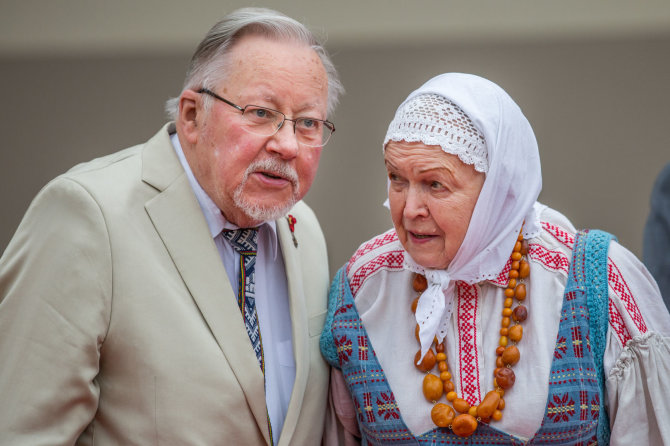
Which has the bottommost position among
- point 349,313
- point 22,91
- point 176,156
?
point 349,313

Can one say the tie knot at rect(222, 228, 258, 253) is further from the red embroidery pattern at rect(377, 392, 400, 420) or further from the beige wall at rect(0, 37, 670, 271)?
the beige wall at rect(0, 37, 670, 271)

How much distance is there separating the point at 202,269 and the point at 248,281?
0.20 meters

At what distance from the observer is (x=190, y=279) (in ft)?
7.53

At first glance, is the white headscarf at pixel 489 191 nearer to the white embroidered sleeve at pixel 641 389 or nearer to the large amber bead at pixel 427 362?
the large amber bead at pixel 427 362

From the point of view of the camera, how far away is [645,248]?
2643mm

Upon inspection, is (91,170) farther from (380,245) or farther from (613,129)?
(613,129)

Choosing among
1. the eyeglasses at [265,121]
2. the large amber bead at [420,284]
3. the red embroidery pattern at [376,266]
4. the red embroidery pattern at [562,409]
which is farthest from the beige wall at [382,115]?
the red embroidery pattern at [562,409]

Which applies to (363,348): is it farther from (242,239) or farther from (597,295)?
(597,295)

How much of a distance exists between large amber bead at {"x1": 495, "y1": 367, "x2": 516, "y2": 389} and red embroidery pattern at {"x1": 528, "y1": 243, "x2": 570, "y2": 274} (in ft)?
1.17

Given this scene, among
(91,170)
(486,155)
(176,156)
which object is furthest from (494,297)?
(91,170)

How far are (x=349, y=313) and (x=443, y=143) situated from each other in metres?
0.68

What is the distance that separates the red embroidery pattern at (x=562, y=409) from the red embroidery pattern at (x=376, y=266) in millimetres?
670

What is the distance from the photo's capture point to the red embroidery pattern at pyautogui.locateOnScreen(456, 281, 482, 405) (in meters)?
2.37

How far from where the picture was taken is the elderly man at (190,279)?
2.10 metres
